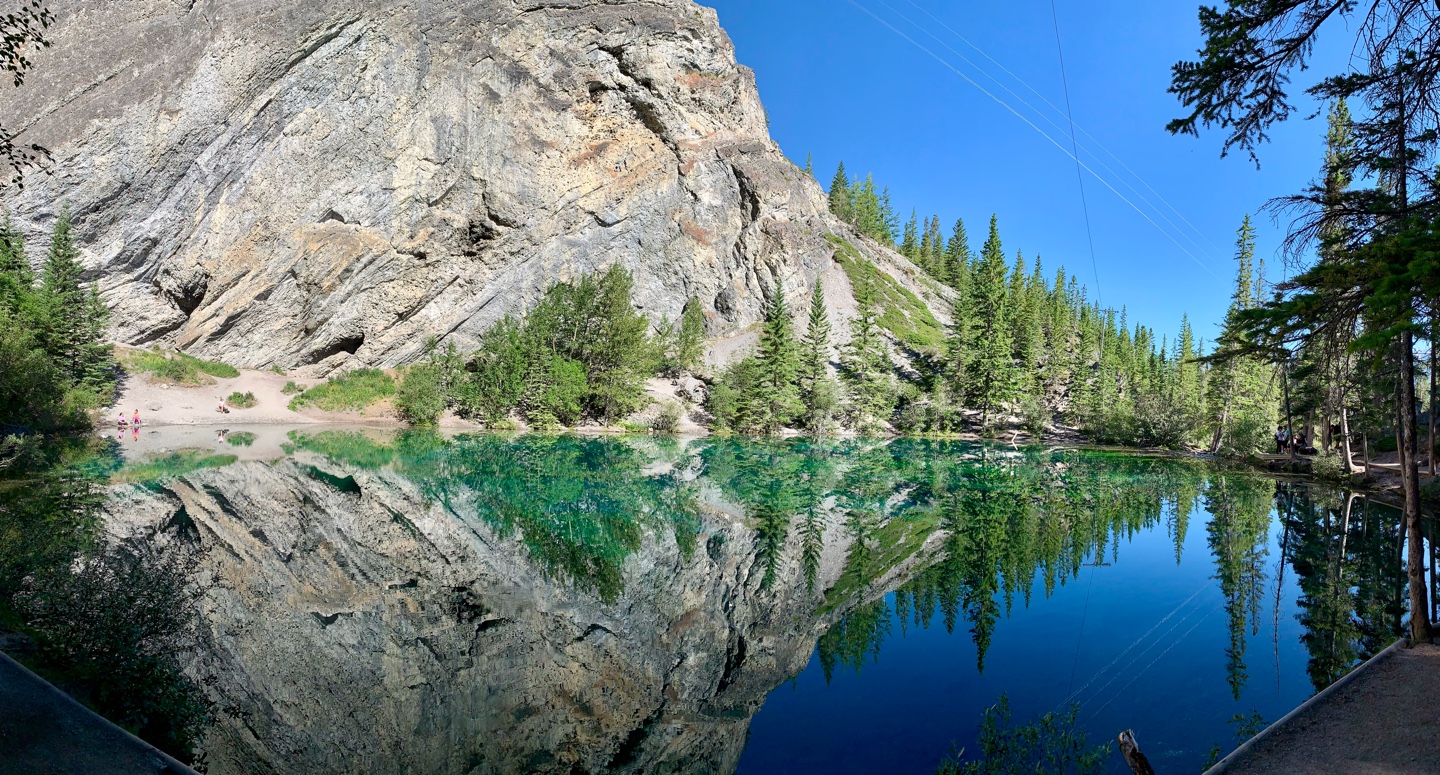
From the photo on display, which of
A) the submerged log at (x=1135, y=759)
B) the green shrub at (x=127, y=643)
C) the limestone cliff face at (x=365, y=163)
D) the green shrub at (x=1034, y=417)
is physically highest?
the limestone cliff face at (x=365, y=163)

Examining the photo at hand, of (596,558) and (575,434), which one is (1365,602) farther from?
(575,434)

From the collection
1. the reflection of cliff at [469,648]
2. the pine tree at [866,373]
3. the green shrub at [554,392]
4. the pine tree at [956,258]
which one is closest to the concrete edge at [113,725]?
the reflection of cliff at [469,648]

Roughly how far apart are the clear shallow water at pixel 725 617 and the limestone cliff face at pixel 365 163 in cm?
2989

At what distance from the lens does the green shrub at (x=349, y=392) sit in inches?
1689

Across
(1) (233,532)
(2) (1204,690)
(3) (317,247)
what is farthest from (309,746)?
(3) (317,247)

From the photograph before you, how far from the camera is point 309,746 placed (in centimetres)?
575

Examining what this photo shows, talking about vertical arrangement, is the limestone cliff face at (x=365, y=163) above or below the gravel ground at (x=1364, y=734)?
above

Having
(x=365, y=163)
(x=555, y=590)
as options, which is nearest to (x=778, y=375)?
(x=365, y=163)

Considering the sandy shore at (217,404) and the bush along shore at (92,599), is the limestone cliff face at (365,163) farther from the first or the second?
the bush along shore at (92,599)

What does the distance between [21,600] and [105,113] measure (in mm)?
49734

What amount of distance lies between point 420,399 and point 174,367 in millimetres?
14542

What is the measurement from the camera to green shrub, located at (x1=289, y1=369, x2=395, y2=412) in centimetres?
4291

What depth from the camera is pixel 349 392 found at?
145ft

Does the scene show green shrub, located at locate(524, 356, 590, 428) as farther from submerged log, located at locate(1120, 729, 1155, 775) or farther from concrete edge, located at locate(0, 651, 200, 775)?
submerged log, located at locate(1120, 729, 1155, 775)
